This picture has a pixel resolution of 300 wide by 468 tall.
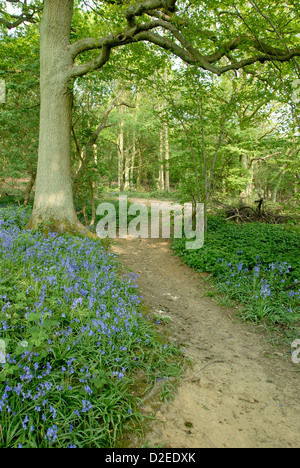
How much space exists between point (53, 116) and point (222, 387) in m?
6.32

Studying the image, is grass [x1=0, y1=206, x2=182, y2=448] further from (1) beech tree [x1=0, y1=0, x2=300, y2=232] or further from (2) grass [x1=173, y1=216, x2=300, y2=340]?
(1) beech tree [x1=0, y1=0, x2=300, y2=232]

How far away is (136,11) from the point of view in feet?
18.4

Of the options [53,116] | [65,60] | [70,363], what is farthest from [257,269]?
[65,60]

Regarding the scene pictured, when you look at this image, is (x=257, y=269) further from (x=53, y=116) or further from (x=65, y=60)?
(x=65, y=60)

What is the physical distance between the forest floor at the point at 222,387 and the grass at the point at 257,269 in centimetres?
35

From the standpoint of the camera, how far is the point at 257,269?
4.80 m

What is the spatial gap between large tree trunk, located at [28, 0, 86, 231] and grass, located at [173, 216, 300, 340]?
3.33 metres

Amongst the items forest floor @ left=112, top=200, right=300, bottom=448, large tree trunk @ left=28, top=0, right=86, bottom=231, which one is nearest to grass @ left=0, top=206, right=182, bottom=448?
forest floor @ left=112, top=200, right=300, bottom=448

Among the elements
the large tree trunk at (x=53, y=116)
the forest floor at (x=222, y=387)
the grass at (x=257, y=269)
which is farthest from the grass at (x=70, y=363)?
the large tree trunk at (x=53, y=116)

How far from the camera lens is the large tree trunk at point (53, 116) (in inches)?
250

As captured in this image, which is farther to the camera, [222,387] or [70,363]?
[222,387]

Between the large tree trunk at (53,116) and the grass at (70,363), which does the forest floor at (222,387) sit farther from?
the large tree trunk at (53,116)

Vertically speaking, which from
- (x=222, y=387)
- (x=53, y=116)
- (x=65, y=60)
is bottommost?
(x=222, y=387)

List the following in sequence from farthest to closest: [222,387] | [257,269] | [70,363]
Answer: [257,269]
[222,387]
[70,363]
